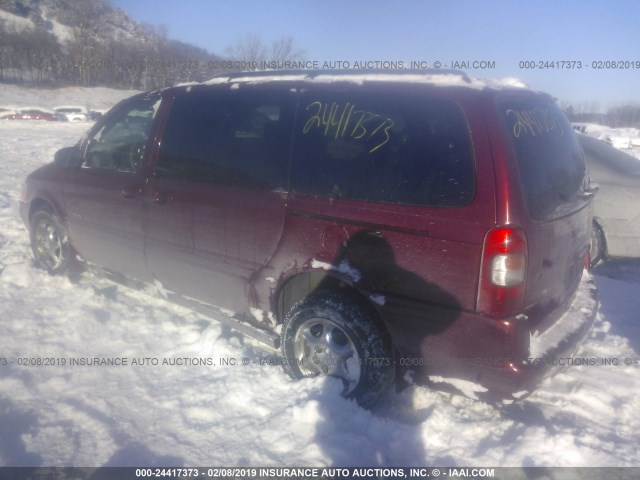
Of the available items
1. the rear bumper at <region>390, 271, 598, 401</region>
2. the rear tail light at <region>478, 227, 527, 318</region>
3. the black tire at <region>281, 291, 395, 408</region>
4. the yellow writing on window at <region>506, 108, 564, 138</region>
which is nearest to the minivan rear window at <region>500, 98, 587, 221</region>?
the yellow writing on window at <region>506, 108, 564, 138</region>

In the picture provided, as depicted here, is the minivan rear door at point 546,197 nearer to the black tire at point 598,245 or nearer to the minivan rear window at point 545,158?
the minivan rear window at point 545,158

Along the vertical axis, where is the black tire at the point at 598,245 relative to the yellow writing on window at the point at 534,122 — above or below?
below

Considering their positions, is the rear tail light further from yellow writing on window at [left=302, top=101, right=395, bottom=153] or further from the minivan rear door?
yellow writing on window at [left=302, top=101, right=395, bottom=153]

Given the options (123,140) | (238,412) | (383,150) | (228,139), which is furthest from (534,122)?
(123,140)

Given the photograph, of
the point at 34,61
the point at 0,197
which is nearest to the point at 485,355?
the point at 0,197

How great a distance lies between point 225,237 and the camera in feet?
10.7

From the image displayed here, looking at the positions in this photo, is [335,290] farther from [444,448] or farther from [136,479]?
[136,479]

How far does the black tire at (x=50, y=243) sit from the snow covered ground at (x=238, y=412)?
33.9 inches

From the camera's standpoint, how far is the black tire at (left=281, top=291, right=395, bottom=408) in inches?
109

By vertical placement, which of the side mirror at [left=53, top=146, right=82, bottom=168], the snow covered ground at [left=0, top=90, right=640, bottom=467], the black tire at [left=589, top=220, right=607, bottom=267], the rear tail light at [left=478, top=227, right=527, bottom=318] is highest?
the side mirror at [left=53, top=146, right=82, bottom=168]

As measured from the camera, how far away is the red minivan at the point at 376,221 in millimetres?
2434

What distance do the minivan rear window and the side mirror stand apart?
11.7ft

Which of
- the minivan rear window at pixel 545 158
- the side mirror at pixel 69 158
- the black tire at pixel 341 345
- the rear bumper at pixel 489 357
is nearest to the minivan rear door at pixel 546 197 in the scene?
the minivan rear window at pixel 545 158

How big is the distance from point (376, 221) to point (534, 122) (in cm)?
106
